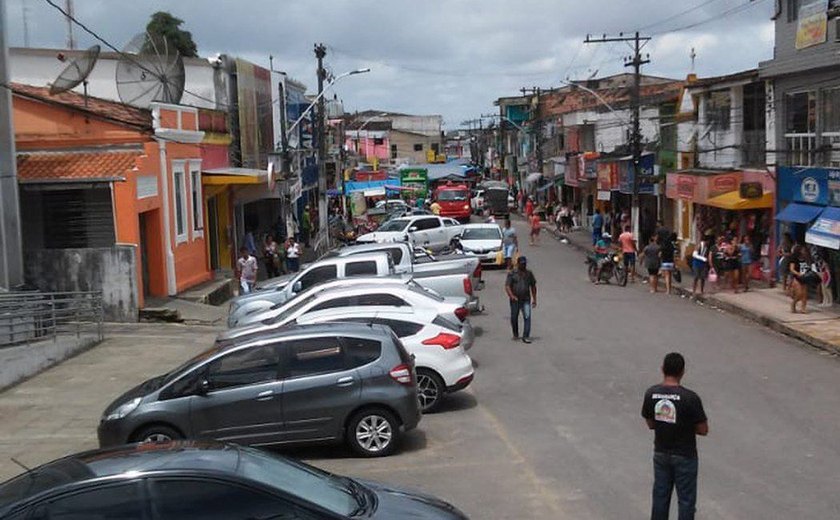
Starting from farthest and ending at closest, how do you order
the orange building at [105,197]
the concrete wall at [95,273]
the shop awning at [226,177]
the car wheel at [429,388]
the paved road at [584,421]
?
the shop awning at [226,177] → the orange building at [105,197] → the concrete wall at [95,273] → the car wheel at [429,388] → the paved road at [584,421]

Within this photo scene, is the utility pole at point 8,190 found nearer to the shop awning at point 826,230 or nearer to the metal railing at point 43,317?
the metal railing at point 43,317

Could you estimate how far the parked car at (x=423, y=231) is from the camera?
39.1 m

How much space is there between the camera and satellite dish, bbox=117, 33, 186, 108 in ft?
93.2

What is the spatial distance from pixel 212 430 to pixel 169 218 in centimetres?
1677

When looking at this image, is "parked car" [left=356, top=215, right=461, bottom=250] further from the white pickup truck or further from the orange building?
the white pickup truck

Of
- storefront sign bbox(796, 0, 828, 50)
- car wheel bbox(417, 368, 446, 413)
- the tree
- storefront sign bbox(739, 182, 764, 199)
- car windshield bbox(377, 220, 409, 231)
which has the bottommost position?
car wheel bbox(417, 368, 446, 413)

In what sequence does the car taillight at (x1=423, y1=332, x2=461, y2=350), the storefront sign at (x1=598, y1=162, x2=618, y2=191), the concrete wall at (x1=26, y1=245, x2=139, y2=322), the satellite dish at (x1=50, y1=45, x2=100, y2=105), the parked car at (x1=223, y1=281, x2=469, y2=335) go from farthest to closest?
the storefront sign at (x1=598, y1=162, x2=618, y2=191) → the satellite dish at (x1=50, y1=45, x2=100, y2=105) → the concrete wall at (x1=26, y1=245, x2=139, y2=322) → the parked car at (x1=223, y1=281, x2=469, y2=335) → the car taillight at (x1=423, y1=332, x2=461, y2=350)

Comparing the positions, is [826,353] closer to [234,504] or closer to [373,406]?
[373,406]

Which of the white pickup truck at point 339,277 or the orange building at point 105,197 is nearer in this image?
the white pickup truck at point 339,277

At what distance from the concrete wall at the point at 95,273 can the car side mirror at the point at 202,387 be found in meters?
12.4

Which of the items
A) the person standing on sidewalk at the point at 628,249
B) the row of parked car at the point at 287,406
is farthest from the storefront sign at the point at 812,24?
the row of parked car at the point at 287,406

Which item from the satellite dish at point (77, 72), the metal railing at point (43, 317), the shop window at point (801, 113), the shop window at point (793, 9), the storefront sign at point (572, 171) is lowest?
A: the metal railing at point (43, 317)

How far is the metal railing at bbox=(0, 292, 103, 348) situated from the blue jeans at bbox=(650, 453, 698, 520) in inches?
533

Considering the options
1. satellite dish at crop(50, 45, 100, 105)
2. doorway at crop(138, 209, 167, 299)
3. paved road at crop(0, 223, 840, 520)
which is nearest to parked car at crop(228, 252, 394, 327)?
paved road at crop(0, 223, 840, 520)
